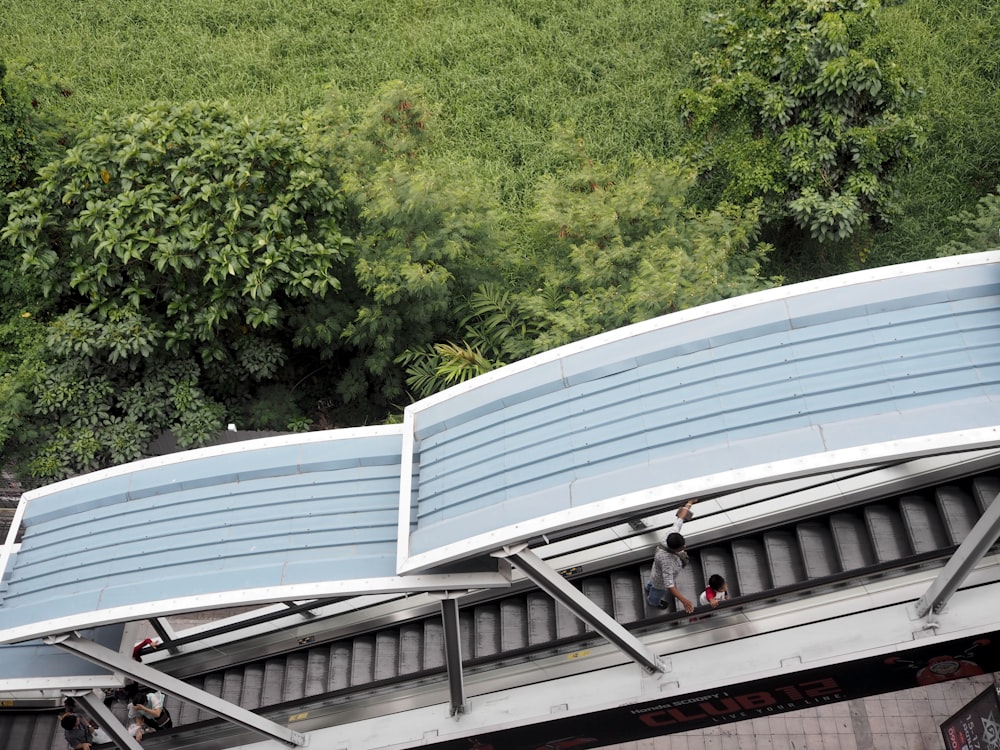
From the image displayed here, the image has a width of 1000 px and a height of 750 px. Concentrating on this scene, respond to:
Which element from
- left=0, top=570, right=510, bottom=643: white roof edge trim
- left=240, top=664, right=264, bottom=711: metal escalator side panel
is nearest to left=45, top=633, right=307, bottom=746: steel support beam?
left=0, top=570, right=510, bottom=643: white roof edge trim

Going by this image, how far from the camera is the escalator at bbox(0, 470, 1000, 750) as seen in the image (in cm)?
658

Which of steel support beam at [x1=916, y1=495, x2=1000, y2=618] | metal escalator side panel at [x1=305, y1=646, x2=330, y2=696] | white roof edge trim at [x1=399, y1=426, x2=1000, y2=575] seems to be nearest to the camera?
white roof edge trim at [x1=399, y1=426, x2=1000, y2=575]

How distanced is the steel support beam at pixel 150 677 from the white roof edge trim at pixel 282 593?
7.6 inches

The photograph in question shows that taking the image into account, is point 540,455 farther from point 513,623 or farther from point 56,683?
point 56,683

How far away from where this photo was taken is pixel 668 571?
668cm

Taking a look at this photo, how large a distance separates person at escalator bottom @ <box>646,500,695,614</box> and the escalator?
0.14 metres

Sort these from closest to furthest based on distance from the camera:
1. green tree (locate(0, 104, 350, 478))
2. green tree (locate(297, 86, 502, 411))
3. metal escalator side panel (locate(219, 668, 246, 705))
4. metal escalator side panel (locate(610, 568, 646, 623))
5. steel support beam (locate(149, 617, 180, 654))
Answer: metal escalator side panel (locate(610, 568, 646, 623))
steel support beam (locate(149, 617, 180, 654))
metal escalator side panel (locate(219, 668, 246, 705))
green tree (locate(297, 86, 502, 411))
green tree (locate(0, 104, 350, 478))

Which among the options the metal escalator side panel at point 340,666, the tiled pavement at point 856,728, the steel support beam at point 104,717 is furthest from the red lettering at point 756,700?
the steel support beam at point 104,717

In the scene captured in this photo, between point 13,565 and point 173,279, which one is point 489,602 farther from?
point 173,279

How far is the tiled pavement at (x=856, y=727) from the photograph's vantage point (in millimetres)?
8227

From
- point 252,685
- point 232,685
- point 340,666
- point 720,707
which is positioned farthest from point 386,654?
point 720,707

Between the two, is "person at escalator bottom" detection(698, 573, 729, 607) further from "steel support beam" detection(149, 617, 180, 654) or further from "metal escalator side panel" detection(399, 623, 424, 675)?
"steel support beam" detection(149, 617, 180, 654)

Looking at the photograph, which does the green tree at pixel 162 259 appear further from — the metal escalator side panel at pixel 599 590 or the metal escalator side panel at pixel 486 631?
the metal escalator side panel at pixel 599 590

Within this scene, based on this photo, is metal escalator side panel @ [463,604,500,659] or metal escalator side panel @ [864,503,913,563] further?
metal escalator side panel @ [463,604,500,659]
